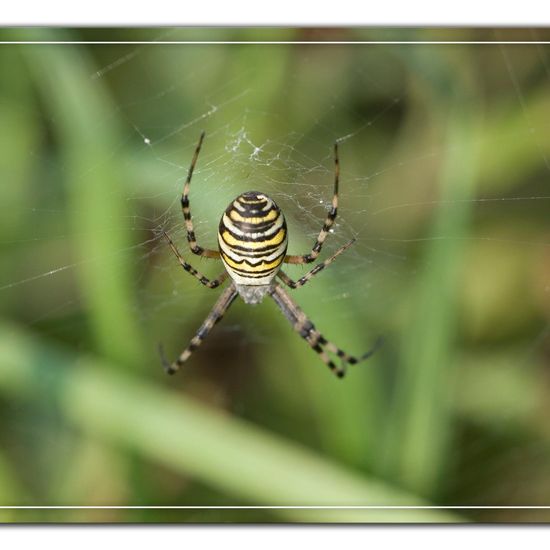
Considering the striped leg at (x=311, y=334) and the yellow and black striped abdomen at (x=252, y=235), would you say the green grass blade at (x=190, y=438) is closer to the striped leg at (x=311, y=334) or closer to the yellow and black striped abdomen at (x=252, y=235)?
the striped leg at (x=311, y=334)

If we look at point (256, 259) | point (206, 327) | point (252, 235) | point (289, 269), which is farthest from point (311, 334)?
point (252, 235)

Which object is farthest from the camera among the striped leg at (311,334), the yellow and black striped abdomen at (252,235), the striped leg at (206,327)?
the striped leg at (206,327)

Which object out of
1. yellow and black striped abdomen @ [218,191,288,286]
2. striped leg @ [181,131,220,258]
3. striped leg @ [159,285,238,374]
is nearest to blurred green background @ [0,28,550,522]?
striped leg @ [159,285,238,374]

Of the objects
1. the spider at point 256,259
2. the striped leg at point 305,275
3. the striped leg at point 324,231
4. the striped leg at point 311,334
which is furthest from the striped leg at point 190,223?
the striped leg at point 311,334

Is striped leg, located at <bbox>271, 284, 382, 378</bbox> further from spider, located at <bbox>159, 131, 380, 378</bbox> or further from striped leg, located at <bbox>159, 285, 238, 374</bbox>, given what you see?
striped leg, located at <bbox>159, 285, 238, 374</bbox>

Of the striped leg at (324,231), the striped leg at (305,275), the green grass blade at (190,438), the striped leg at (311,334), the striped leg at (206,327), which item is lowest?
the green grass blade at (190,438)

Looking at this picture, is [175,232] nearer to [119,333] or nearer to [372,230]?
[119,333]

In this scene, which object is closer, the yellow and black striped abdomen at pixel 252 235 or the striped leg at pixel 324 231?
the yellow and black striped abdomen at pixel 252 235

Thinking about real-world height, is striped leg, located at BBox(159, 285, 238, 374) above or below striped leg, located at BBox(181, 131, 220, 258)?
below
